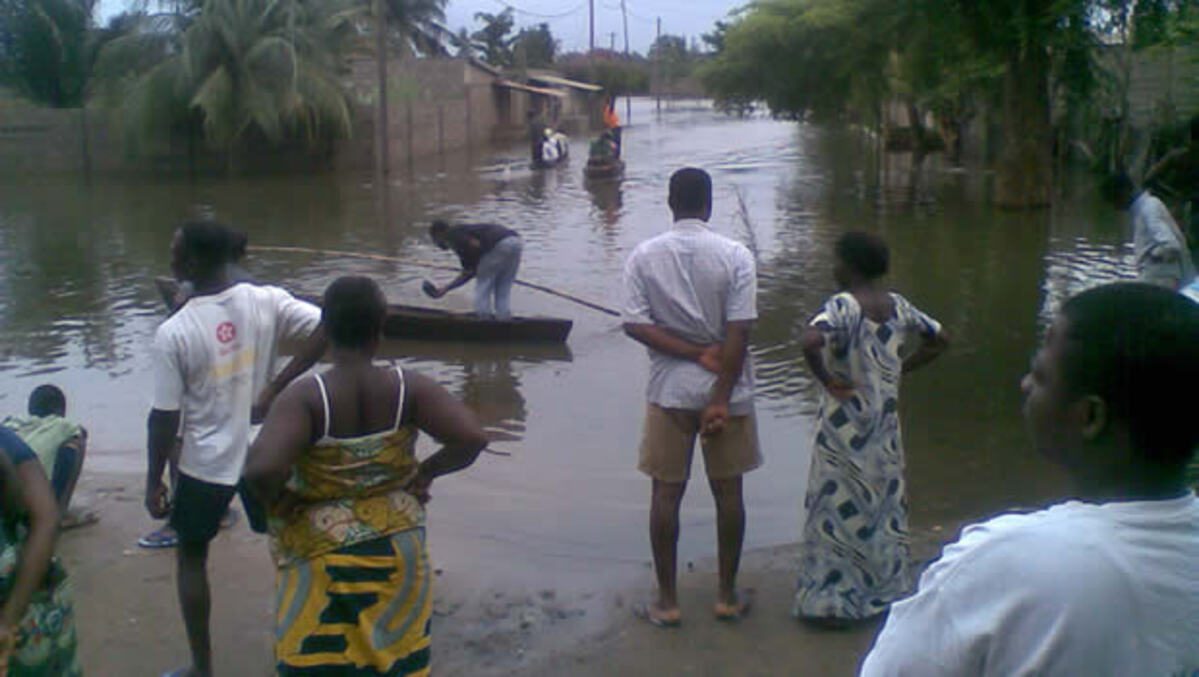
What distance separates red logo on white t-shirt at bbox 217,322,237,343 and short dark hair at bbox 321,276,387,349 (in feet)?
2.83

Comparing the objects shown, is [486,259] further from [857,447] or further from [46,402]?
[857,447]

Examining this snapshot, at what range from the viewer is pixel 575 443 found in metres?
8.11

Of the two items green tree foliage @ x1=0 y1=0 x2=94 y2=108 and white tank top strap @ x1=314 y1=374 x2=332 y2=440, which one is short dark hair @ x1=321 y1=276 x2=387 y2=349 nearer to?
white tank top strap @ x1=314 y1=374 x2=332 y2=440

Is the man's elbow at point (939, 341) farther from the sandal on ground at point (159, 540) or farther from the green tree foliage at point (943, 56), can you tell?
the green tree foliage at point (943, 56)

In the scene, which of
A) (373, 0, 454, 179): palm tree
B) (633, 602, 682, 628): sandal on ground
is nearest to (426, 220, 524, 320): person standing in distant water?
(633, 602, 682, 628): sandal on ground

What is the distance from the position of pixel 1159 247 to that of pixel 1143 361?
4803mm

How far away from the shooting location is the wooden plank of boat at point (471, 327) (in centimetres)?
1088

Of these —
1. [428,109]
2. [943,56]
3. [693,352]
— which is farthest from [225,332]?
[428,109]

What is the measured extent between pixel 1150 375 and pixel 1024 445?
6422mm

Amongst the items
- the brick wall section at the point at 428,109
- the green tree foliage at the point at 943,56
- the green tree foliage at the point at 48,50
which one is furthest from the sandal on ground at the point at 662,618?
the green tree foliage at the point at 48,50

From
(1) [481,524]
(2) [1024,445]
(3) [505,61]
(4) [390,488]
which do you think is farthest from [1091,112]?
(3) [505,61]

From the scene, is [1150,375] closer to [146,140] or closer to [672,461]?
[672,461]

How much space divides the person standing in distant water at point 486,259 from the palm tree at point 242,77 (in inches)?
781

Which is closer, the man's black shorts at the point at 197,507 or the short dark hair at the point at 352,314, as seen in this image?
the short dark hair at the point at 352,314
